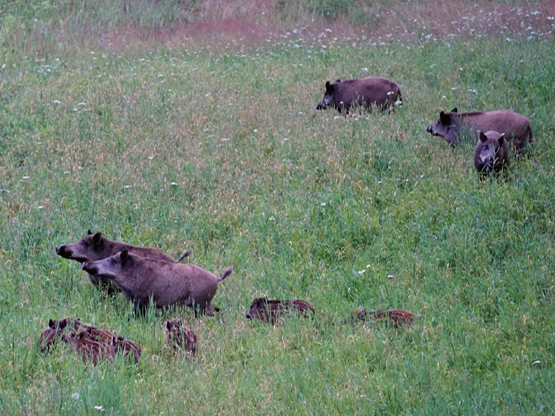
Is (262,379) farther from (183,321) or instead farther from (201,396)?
(183,321)

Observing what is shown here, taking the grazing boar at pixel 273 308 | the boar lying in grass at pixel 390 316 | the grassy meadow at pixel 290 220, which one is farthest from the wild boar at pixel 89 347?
the boar lying in grass at pixel 390 316

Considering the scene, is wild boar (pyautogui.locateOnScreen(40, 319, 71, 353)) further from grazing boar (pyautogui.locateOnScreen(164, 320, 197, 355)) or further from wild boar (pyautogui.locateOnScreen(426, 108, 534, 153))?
wild boar (pyautogui.locateOnScreen(426, 108, 534, 153))

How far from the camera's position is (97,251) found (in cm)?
811

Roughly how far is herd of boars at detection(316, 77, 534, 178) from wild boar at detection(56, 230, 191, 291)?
5.06m

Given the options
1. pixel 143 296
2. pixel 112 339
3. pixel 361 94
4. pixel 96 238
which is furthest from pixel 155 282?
pixel 361 94

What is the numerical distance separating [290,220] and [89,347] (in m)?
4.14

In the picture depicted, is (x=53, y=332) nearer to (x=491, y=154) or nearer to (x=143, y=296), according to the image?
(x=143, y=296)

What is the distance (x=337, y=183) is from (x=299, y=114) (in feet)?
11.7

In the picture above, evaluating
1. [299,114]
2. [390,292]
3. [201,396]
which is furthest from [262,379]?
[299,114]

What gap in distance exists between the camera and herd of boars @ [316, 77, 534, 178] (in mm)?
10070

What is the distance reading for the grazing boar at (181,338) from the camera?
6305 mm

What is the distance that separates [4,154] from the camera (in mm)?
12586

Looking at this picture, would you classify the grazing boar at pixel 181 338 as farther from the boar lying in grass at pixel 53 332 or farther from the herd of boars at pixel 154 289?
the boar lying in grass at pixel 53 332

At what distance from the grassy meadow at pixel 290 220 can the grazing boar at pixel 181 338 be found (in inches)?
5.8
